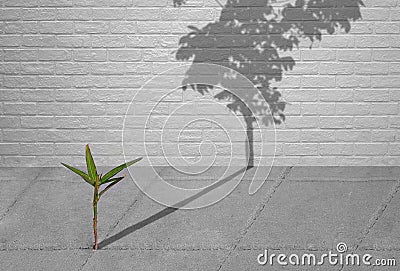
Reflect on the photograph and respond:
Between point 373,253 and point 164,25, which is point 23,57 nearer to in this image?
point 164,25

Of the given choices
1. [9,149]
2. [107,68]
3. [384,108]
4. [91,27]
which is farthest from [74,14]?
[384,108]

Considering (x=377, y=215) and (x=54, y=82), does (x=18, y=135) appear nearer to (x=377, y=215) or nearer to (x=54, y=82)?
(x=54, y=82)

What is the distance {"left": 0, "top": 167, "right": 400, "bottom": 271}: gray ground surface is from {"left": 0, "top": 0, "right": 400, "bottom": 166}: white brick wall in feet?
0.63

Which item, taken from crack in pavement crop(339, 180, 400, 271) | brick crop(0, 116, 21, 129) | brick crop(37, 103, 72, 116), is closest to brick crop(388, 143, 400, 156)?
crack in pavement crop(339, 180, 400, 271)

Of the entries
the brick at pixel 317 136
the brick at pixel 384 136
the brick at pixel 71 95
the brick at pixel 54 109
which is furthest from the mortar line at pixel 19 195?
the brick at pixel 384 136

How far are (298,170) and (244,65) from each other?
29.5 inches

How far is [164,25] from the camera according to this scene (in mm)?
4238

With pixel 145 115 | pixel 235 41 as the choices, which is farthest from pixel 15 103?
pixel 235 41

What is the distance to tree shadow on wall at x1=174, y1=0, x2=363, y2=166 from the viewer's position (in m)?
4.20

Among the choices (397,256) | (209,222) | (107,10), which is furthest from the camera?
(107,10)

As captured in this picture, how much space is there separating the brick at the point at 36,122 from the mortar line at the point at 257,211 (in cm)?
149

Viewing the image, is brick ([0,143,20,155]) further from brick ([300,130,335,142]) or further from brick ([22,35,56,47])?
brick ([300,130,335,142])

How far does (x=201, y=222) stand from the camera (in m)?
3.48

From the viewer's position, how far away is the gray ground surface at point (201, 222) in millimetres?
3086
